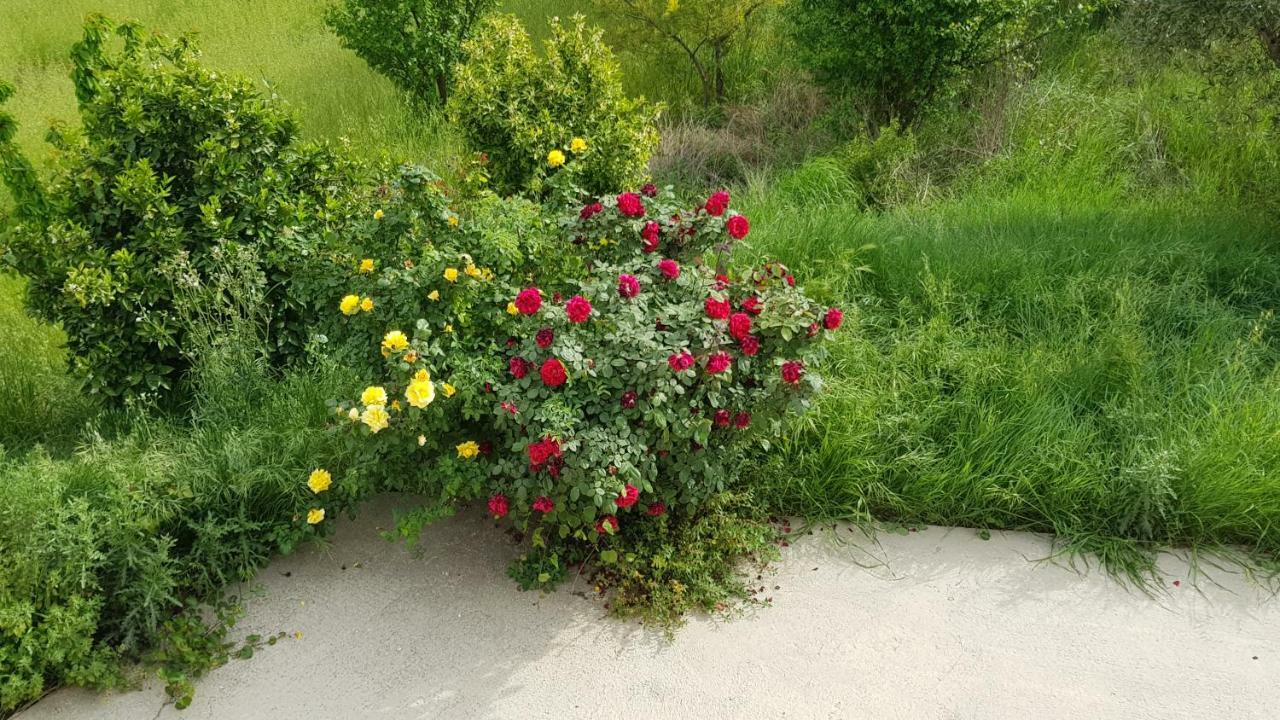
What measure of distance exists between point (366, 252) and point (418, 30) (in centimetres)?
407

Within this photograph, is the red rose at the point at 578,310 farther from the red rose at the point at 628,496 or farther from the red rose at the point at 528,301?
the red rose at the point at 628,496

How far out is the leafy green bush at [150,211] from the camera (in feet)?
12.5

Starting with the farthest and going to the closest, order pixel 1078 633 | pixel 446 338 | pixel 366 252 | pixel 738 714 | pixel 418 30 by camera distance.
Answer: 1. pixel 418 30
2. pixel 366 252
3. pixel 446 338
4. pixel 1078 633
5. pixel 738 714

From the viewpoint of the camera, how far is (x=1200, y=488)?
3367 mm

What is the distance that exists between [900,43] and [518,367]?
464 centimetres

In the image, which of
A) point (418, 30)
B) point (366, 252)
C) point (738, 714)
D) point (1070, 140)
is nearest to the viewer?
point (738, 714)

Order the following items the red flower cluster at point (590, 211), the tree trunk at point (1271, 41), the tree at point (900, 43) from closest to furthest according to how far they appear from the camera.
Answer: the red flower cluster at point (590, 211) < the tree trunk at point (1271, 41) < the tree at point (900, 43)

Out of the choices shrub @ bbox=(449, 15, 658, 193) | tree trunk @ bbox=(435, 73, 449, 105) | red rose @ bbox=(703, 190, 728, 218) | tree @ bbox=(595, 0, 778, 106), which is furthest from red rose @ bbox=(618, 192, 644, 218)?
tree trunk @ bbox=(435, 73, 449, 105)

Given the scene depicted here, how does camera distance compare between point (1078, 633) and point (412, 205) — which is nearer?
point (1078, 633)

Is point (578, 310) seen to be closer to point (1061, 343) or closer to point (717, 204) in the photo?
point (717, 204)

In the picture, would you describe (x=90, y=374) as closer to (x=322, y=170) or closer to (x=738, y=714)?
(x=322, y=170)

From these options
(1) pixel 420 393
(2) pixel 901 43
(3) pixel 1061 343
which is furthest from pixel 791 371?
(2) pixel 901 43

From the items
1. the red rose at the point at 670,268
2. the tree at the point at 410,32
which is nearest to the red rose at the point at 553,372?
the red rose at the point at 670,268

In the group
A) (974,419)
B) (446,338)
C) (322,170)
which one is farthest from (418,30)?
(974,419)
